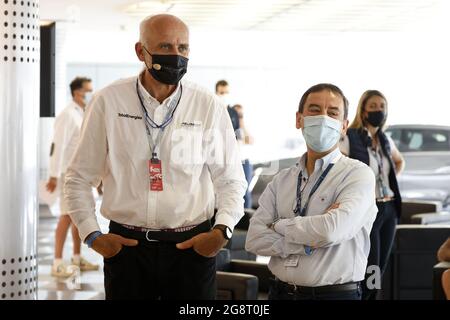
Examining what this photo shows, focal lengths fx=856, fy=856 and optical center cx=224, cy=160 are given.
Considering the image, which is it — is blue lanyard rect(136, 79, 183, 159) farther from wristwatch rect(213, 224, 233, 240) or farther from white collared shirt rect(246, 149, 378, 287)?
white collared shirt rect(246, 149, 378, 287)

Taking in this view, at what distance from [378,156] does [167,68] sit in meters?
2.79

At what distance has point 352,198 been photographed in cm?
296

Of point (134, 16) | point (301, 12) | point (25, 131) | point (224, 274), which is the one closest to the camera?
point (25, 131)

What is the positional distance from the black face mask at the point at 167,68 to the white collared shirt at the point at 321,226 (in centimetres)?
58

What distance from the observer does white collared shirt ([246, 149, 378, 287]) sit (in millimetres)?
2902

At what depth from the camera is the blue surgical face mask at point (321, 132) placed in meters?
2.98

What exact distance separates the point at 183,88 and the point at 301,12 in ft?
20.6

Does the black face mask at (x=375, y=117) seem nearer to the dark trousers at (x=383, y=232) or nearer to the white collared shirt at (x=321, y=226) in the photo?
the dark trousers at (x=383, y=232)

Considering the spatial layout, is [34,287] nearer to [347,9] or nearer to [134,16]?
[347,9]

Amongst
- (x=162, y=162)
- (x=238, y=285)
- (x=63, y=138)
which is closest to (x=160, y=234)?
(x=162, y=162)

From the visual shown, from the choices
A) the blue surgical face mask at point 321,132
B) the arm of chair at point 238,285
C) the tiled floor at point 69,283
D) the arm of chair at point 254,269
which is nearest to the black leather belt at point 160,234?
the blue surgical face mask at point 321,132

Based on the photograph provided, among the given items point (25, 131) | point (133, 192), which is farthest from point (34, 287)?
point (133, 192)

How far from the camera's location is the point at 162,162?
9.30 ft

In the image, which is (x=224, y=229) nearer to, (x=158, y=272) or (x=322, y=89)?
(x=158, y=272)
